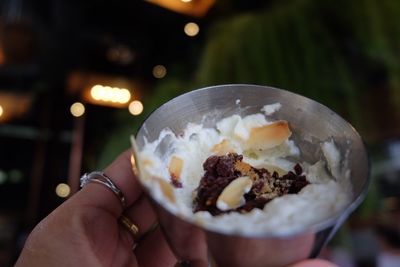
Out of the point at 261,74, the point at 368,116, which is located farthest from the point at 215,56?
the point at 368,116

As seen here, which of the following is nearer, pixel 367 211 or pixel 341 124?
pixel 341 124

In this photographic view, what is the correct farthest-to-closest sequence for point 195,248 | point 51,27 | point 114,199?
1. point 51,27
2. point 114,199
3. point 195,248

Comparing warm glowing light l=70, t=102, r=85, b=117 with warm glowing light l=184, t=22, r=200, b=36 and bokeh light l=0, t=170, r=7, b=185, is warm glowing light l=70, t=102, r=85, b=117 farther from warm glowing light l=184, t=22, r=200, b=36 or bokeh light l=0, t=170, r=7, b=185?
warm glowing light l=184, t=22, r=200, b=36

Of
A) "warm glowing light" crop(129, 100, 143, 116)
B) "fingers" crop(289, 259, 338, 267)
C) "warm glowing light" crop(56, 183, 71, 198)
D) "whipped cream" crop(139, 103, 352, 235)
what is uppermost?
"whipped cream" crop(139, 103, 352, 235)

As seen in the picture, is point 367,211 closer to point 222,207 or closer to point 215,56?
point 215,56

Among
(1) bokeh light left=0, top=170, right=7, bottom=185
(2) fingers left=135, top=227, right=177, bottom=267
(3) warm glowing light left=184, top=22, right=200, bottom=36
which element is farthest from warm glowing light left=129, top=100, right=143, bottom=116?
(2) fingers left=135, top=227, right=177, bottom=267

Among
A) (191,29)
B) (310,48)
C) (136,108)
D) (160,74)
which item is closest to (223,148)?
(310,48)
